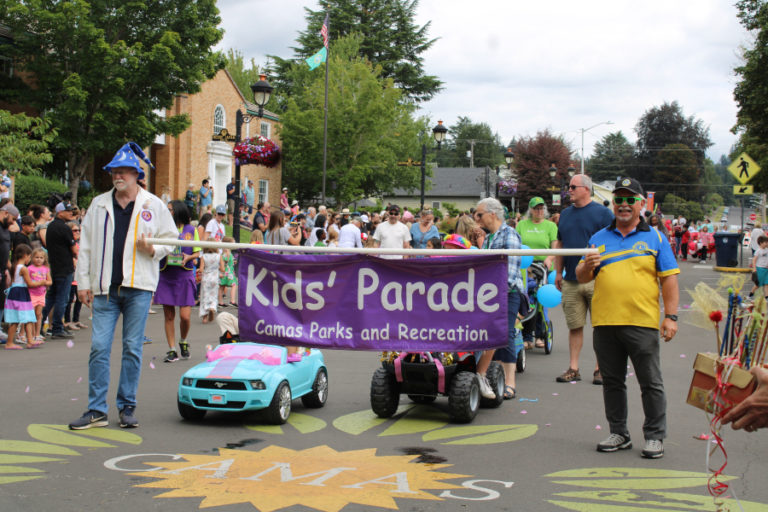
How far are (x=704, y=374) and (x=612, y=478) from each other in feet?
6.32

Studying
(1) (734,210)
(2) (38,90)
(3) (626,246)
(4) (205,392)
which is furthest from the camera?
(1) (734,210)

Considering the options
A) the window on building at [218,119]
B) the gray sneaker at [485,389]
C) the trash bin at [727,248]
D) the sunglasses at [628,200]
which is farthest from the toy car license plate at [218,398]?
the window on building at [218,119]

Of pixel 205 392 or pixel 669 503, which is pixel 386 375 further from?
pixel 669 503

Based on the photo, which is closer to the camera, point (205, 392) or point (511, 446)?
point (511, 446)

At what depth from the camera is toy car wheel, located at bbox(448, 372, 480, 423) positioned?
6.91 meters

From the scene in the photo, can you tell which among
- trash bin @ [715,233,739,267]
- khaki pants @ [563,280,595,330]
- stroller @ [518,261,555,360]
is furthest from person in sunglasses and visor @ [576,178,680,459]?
trash bin @ [715,233,739,267]

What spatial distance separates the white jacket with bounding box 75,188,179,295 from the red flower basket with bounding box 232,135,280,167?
11440 mm

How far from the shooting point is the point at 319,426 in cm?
688

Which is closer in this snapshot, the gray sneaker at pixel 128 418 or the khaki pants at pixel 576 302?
the gray sneaker at pixel 128 418

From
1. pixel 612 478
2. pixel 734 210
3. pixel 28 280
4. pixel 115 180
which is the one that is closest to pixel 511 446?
pixel 612 478

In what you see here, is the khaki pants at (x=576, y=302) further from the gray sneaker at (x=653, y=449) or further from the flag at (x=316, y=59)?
the flag at (x=316, y=59)

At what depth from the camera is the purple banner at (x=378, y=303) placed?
6.21m

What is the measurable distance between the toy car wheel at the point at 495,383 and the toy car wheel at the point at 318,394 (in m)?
1.57

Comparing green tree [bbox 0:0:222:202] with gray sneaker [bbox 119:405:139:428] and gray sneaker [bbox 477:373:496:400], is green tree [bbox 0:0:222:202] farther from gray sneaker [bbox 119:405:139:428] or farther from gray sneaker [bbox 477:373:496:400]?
gray sneaker [bbox 477:373:496:400]
